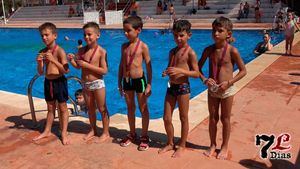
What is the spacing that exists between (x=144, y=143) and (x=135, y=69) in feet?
3.23

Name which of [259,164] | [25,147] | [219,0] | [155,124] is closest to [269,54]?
[155,124]

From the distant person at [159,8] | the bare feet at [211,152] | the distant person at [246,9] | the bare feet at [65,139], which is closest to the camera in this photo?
the bare feet at [211,152]

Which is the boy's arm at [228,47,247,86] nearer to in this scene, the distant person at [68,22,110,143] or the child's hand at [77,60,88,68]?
the distant person at [68,22,110,143]

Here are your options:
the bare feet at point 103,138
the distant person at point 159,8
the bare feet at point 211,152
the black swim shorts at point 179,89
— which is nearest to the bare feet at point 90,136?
the bare feet at point 103,138

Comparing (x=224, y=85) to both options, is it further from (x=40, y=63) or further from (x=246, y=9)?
(x=246, y=9)

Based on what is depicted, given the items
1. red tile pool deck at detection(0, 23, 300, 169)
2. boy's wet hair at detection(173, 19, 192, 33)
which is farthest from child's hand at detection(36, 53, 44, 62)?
boy's wet hair at detection(173, 19, 192, 33)

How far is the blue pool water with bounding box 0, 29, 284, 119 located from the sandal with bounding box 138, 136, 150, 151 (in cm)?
383

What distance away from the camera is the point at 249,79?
25.7 ft

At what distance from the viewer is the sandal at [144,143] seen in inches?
174

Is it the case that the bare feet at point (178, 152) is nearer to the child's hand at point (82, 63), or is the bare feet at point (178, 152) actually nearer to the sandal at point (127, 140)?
the sandal at point (127, 140)

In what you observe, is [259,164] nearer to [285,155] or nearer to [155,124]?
[285,155]

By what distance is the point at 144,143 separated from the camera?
14.6 feet

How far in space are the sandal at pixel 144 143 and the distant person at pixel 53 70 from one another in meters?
1.06

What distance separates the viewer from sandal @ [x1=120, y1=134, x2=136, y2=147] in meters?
4.56
